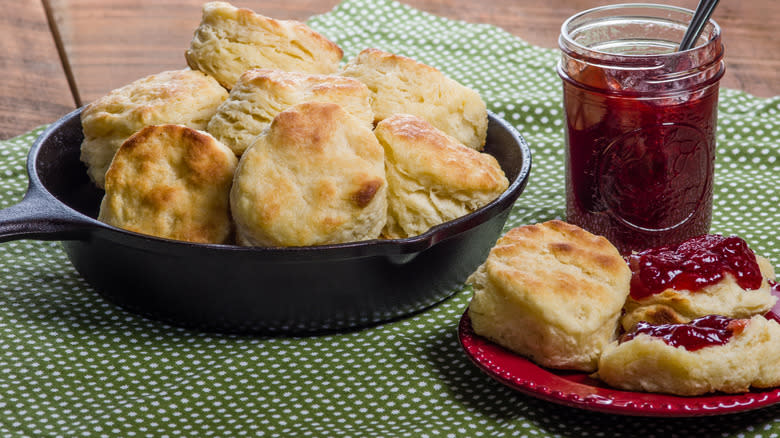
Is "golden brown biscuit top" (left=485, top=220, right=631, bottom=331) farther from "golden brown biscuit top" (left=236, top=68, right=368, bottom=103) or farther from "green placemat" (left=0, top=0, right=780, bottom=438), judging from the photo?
"golden brown biscuit top" (left=236, top=68, right=368, bottom=103)

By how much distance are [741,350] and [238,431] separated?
812 millimetres

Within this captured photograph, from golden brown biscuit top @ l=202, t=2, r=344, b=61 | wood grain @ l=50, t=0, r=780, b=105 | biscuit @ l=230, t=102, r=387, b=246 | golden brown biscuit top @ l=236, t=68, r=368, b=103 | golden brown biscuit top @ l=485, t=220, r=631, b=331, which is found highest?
golden brown biscuit top @ l=202, t=2, r=344, b=61

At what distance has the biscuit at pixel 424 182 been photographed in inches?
73.2

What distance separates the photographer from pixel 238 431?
164 cm

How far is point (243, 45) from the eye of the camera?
2.15 meters

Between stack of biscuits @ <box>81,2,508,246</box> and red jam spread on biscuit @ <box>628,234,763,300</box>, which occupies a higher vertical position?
stack of biscuits @ <box>81,2,508,246</box>

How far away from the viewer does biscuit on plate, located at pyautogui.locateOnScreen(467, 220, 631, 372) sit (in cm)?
162

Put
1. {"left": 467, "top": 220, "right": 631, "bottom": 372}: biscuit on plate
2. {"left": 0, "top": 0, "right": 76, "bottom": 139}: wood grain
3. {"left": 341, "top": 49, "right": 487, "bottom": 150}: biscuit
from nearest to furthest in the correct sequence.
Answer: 1. {"left": 467, "top": 220, "right": 631, "bottom": 372}: biscuit on plate
2. {"left": 341, "top": 49, "right": 487, "bottom": 150}: biscuit
3. {"left": 0, "top": 0, "right": 76, "bottom": 139}: wood grain

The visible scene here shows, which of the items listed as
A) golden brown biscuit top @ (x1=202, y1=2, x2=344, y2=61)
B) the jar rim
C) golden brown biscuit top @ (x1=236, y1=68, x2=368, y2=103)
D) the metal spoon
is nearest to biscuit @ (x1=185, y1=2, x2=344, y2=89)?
golden brown biscuit top @ (x1=202, y1=2, x2=344, y2=61)

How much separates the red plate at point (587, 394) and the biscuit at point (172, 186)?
0.53 meters

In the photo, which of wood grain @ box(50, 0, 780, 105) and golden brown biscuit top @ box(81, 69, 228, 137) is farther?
wood grain @ box(50, 0, 780, 105)

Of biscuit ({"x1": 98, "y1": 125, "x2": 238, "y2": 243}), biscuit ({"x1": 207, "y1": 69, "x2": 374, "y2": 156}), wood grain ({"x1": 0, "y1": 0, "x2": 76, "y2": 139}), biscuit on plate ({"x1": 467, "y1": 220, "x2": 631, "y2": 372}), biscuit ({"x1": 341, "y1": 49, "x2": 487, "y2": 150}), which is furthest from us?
wood grain ({"x1": 0, "y1": 0, "x2": 76, "y2": 139})

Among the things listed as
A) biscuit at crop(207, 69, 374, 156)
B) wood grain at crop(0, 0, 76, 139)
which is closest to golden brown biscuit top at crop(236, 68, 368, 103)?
biscuit at crop(207, 69, 374, 156)

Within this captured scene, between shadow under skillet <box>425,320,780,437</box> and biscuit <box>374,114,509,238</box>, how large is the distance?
30cm
